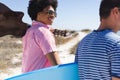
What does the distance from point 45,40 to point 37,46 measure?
0.34ft

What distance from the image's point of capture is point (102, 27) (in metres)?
2.30

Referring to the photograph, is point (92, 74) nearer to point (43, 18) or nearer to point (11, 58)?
point (43, 18)

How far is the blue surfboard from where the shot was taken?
2191 millimetres

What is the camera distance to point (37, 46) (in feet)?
9.16

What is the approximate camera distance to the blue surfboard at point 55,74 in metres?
2.19

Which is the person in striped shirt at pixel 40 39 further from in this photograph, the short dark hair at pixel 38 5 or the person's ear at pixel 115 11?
the person's ear at pixel 115 11

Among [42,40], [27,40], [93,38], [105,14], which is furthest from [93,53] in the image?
[27,40]

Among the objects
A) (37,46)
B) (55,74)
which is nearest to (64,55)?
(37,46)

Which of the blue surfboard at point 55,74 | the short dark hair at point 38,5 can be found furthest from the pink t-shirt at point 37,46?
the blue surfboard at point 55,74

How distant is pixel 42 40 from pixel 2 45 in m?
23.5

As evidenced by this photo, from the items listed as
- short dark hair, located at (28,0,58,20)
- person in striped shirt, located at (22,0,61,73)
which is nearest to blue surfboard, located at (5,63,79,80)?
person in striped shirt, located at (22,0,61,73)

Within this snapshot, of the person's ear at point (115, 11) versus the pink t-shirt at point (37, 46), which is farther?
the pink t-shirt at point (37, 46)

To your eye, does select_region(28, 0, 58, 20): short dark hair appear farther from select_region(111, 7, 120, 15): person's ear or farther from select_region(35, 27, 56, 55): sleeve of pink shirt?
select_region(111, 7, 120, 15): person's ear

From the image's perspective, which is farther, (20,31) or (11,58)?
(11,58)
